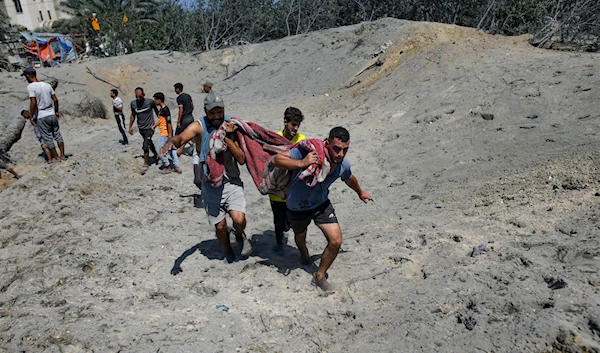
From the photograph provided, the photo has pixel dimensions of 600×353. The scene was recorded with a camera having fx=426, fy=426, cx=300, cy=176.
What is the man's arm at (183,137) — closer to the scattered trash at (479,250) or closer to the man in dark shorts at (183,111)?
the scattered trash at (479,250)

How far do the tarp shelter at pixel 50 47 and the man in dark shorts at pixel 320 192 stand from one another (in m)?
21.3

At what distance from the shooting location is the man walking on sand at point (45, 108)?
7129 millimetres

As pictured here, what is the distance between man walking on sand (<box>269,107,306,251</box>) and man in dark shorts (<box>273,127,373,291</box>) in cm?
49

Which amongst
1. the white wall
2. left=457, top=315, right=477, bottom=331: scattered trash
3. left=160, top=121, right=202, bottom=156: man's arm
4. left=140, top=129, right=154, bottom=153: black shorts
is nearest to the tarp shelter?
left=140, top=129, right=154, bottom=153: black shorts

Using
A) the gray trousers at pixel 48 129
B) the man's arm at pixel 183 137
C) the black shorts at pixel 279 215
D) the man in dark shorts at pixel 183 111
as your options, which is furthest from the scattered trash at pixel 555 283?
the gray trousers at pixel 48 129

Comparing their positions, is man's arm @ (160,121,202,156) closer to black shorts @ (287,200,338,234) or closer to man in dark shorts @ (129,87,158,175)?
black shorts @ (287,200,338,234)

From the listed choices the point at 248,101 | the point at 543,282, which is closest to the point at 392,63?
the point at 248,101

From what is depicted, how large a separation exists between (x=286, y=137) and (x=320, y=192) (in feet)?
2.91

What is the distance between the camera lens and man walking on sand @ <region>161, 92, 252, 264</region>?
386cm

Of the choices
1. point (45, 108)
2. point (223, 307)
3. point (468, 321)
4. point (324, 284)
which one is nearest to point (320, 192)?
point (324, 284)

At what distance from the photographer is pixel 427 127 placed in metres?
8.62

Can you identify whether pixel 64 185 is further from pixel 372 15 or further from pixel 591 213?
pixel 372 15

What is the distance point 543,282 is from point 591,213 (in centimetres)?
133

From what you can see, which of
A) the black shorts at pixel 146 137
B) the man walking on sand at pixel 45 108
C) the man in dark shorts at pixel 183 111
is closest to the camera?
the man walking on sand at pixel 45 108
